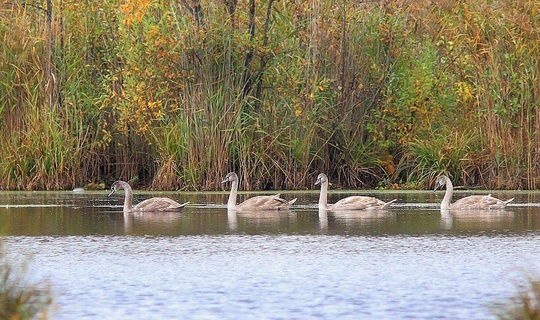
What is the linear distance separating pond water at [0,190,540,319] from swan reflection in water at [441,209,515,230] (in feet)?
0.07

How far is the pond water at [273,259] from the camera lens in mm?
9391

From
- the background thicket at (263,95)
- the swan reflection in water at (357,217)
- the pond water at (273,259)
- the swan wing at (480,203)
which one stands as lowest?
the pond water at (273,259)

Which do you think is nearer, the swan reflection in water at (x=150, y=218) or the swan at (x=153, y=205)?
the swan reflection in water at (x=150, y=218)

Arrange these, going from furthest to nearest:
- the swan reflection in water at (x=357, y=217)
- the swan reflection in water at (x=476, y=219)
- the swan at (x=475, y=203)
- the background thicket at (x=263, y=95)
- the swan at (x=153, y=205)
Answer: the background thicket at (x=263, y=95), the swan at (x=475, y=203), the swan at (x=153, y=205), the swan reflection in water at (x=357, y=217), the swan reflection in water at (x=476, y=219)

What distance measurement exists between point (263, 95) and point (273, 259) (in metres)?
9.28

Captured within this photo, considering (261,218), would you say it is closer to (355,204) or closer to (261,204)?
(261,204)

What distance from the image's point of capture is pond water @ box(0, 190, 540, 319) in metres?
9.39

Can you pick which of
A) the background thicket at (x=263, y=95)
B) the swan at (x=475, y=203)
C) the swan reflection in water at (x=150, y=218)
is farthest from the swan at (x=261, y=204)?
the background thicket at (x=263, y=95)

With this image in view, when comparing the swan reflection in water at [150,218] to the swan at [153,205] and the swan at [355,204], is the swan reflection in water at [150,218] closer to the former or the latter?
the swan at [153,205]

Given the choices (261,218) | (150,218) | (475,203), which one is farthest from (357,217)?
(150,218)

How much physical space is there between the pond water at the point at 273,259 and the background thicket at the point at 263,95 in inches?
83.3

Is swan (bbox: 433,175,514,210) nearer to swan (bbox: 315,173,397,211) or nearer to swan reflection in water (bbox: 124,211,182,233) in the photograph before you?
swan (bbox: 315,173,397,211)

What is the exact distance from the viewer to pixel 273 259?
39.5 ft

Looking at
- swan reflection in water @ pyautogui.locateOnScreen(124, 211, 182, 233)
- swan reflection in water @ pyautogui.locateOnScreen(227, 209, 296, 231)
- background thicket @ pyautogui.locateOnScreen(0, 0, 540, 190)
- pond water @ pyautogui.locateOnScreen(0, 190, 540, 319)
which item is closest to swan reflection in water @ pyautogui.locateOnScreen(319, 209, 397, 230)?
pond water @ pyautogui.locateOnScreen(0, 190, 540, 319)
